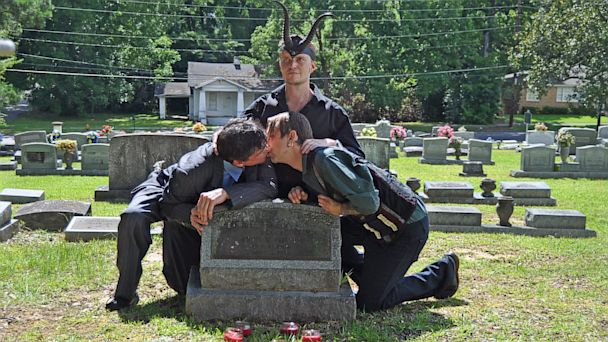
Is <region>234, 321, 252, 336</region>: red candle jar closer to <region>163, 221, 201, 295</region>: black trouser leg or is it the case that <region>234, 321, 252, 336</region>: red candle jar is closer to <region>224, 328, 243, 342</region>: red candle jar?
<region>224, 328, 243, 342</region>: red candle jar

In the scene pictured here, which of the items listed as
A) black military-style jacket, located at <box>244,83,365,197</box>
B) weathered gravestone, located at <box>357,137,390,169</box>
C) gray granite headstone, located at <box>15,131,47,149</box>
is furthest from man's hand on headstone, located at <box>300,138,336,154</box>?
gray granite headstone, located at <box>15,131,47,149</box>

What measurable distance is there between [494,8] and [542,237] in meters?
39.4

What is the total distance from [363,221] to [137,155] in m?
7.43

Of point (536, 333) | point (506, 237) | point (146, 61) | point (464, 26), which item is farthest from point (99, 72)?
point (536, 333)

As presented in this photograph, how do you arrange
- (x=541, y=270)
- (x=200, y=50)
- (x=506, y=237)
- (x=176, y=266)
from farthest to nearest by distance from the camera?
(x=200, y=50) → (x=506, y=237) → (x=541, y=270) → (x=176, y=266)

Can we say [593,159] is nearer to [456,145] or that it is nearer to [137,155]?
[456,145]

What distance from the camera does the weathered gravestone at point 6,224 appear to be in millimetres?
7809

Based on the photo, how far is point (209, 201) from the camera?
4.62 metres

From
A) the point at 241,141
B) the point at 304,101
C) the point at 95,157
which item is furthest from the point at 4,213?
the point at 95,157

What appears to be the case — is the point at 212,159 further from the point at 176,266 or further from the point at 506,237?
the point at 506,237

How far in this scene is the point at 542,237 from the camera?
31.1 feet

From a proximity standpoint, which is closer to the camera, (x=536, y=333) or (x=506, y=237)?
(x=536, y=333)

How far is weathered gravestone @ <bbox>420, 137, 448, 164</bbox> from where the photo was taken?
20328mm

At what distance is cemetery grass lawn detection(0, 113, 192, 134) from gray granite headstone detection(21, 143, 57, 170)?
23.0 m
